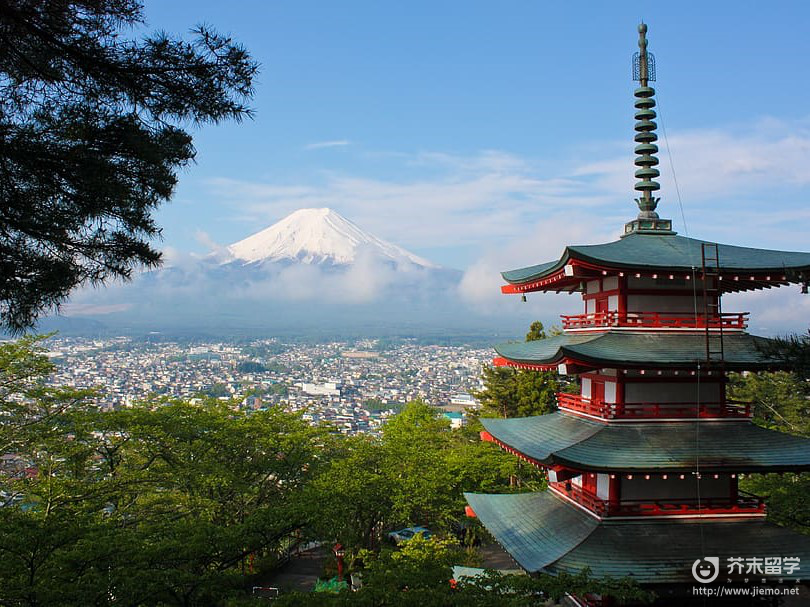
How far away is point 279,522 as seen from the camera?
9.93 metres

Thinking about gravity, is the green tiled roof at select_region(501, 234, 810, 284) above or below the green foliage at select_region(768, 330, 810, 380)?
above

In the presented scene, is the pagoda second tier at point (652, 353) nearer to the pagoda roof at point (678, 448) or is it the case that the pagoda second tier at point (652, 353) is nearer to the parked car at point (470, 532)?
the pagoda roof at point (678, 448)

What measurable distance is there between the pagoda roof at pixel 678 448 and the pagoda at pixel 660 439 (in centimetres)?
3

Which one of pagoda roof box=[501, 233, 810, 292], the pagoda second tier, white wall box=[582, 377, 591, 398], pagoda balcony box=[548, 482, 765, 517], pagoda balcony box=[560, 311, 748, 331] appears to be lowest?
pagoda balcony box=[548, 482, 765, 517]

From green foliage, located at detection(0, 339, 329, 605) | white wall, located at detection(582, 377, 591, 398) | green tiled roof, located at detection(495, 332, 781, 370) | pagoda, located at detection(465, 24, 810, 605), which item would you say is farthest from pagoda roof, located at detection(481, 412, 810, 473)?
green foliage, located at detection(0, 339, 329, 605)

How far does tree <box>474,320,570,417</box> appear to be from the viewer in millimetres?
28688

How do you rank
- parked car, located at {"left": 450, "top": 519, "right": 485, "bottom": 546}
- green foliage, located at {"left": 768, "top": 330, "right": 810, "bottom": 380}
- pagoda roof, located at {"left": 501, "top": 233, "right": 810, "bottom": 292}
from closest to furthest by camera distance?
green foliage, located at {"left": 768, "top": 330, "right": 810, "bottom": 380}
pagoda roof, located at {"left": 501, "top": 233, "right": 810, "bottom": 292}
parked car, located at {"left": 450, "top": 519, "right": 485, "bottom": 546}

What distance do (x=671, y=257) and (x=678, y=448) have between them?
11.6 ft

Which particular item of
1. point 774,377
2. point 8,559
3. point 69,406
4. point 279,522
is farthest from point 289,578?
point 774,377

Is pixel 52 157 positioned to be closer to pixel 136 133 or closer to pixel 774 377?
pixel 136 133

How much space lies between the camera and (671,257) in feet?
36.8

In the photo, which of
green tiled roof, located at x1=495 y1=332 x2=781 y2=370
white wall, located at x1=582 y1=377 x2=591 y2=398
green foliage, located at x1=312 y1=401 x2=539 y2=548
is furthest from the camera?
green foliage, located at x1=312 y1=401 x2=539 y2=548

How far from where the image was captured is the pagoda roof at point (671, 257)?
10555 mm

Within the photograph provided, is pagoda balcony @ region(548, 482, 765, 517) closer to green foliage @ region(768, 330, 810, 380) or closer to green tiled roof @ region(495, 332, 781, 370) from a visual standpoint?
green tiled roof @ region(495, 332, 781, 370)
